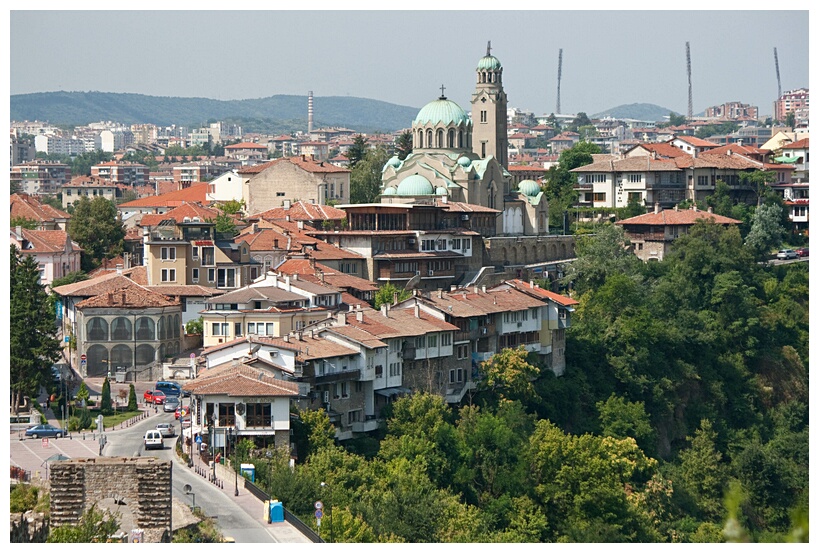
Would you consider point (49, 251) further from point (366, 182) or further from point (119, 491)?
point (119, 491)

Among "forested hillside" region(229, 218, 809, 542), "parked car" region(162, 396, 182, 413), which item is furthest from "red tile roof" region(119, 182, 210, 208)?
"parked car" region(162, 396, 182, 413)

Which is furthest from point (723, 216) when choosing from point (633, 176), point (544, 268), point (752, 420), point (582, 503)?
point (582, 503)

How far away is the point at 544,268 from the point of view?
82.1 m

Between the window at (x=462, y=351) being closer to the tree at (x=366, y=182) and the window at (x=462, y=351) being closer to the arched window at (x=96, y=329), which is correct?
the arched window at (x=96, y=329)

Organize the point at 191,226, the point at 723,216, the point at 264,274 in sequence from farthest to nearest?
the point at 723,216, the point at 191,226, the point at 264,274

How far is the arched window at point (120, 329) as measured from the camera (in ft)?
197

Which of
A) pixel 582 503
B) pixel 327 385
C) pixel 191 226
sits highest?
pixel 191 226

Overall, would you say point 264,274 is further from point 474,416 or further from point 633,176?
point 633,176

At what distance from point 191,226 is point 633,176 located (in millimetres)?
34028

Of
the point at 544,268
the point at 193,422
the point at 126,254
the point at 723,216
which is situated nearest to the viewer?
the point at 193,422

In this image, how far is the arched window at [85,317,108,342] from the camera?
5997cm

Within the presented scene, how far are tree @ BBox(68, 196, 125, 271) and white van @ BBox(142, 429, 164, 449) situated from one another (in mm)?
36214

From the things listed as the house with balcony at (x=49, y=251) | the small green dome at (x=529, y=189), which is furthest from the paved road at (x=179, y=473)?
the small green dome at (x=529, y=189)

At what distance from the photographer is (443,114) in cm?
8862
